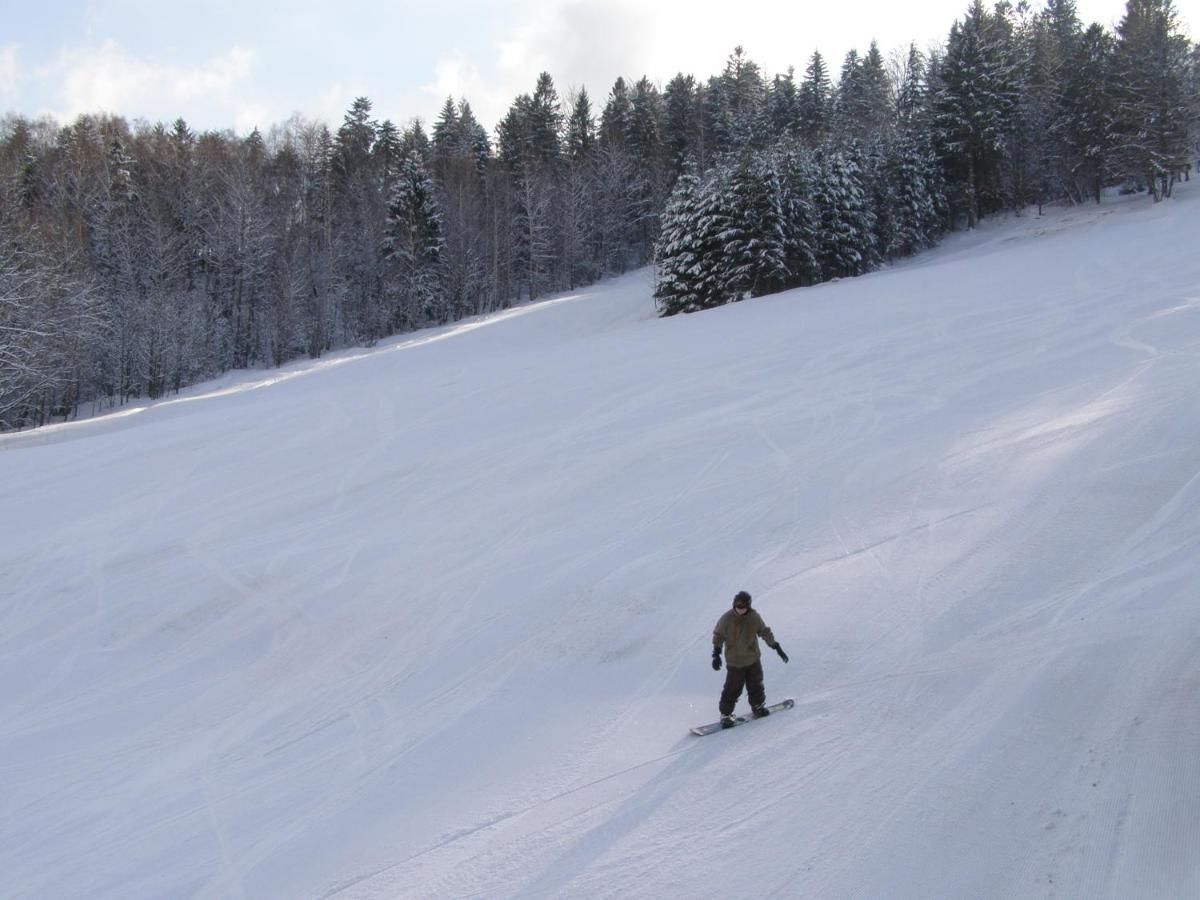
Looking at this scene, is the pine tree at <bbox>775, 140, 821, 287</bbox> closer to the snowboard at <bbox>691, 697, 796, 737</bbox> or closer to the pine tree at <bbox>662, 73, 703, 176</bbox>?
the pine tree at <bbox>662, 73, 703, 176</bbox>

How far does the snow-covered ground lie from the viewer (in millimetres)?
6461

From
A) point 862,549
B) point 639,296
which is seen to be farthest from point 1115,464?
point 639,296

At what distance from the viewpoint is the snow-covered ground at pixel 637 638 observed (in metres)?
6.46

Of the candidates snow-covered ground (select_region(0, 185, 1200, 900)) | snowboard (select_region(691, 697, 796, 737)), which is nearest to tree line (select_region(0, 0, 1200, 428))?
snow-covered ground (select_region(0, 185, 1200, 900))

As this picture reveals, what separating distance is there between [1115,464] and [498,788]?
1024 centimetres

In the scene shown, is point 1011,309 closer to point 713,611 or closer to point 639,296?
point 713,611

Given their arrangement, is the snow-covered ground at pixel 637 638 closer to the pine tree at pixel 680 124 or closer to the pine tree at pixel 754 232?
the pine tree at pixel 754 232

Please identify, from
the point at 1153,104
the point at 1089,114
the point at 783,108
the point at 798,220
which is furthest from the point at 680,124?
the point at 1153,104

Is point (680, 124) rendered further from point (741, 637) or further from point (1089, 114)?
point (741, 637)

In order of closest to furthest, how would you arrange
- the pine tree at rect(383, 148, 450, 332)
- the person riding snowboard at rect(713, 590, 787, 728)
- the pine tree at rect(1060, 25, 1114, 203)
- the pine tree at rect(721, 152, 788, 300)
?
1. the person riding snowboard at rect(713, 590, 787, 728)
2. the pine tree at rect(721, 152, 788, 300)
3. the pine tree at rect(1060, 25, 1114, 203)
4. the pine tree at rect(383, 148, 450, 332)

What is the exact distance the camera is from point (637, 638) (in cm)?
995

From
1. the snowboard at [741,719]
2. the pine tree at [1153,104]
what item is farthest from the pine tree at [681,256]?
the snowboard at [741,719]

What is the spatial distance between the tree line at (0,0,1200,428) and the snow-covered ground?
18.3 meters

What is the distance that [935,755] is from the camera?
7.03 m
